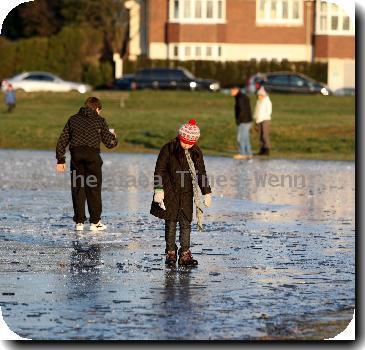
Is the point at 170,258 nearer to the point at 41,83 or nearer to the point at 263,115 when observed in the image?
the point at 263,115

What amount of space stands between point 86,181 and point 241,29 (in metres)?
64.6

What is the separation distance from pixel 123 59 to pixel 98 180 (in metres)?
60.0

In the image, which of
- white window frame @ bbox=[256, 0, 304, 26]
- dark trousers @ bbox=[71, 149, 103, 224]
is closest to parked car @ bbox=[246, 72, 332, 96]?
white window frame @ bbox=[256, 0, 304, 26]

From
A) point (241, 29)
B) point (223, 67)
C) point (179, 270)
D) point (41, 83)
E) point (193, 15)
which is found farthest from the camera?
point (193, 15)

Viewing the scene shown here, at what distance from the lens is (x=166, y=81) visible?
71.5 metres

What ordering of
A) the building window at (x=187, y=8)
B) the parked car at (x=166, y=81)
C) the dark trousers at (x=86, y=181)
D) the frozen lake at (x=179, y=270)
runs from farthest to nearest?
the building window at (x=187, y=8) → the parked car at (x=166, y=81) → the dark trousers at (x=86, y=181) → the frozen lake at (x=179, y=270)

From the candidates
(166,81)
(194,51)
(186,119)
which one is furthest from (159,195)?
(194,51)

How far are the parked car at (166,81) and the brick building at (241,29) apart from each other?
10238mm

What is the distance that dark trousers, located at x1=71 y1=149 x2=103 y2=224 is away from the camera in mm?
18172

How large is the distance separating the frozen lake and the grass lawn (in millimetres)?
12670

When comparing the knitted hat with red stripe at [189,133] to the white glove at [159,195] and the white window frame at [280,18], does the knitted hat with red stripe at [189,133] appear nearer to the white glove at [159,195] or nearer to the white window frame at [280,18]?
the white glove at [159,195]

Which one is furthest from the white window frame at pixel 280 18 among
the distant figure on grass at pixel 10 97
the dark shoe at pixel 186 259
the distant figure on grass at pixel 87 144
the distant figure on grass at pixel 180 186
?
the dark shoe at pixel 186 259

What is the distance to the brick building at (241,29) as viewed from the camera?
8219 cm

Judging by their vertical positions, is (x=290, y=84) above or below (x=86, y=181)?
below
